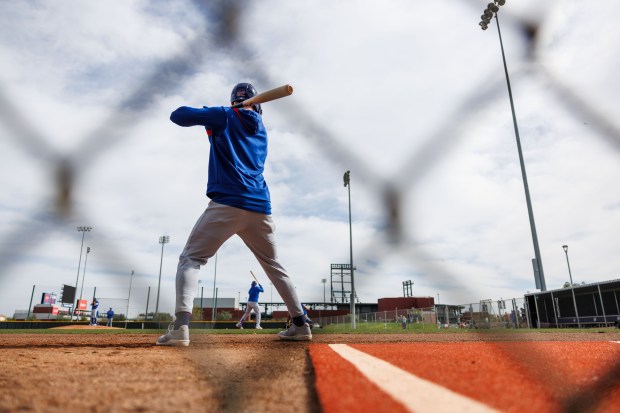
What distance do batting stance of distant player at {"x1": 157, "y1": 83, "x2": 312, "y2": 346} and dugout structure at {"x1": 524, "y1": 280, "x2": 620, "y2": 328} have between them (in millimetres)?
16460

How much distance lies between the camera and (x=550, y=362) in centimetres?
171

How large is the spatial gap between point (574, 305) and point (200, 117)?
19370 millimetres

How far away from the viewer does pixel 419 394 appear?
3.40ft

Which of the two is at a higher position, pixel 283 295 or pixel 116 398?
pixel 283 295

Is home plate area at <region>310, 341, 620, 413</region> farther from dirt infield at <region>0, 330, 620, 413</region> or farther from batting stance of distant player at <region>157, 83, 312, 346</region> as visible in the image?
batting stance of distant player at <region>157, 83, 312, 346</region>

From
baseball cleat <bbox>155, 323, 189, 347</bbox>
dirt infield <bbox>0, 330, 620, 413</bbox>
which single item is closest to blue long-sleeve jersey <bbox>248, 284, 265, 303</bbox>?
baseball cleat <bbox>155, 323, 189, 347</bbox>

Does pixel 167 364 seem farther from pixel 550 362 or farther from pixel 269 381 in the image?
pixel 550 362

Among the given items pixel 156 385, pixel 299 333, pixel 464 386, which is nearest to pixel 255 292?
pixel 299 333

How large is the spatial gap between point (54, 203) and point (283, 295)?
233 cm

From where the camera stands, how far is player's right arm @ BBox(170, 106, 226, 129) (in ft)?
8.52

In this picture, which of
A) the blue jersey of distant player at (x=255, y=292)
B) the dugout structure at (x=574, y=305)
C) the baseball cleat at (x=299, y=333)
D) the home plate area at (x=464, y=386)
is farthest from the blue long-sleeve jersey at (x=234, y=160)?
the dugout structure at (x=574, y=305)

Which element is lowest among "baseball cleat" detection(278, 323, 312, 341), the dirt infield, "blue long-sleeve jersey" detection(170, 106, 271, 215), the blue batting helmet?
the dirt infield

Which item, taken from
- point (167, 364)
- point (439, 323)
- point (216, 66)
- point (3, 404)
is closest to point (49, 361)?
point (167, 364)

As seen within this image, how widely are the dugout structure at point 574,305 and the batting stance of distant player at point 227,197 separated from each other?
16.5m
